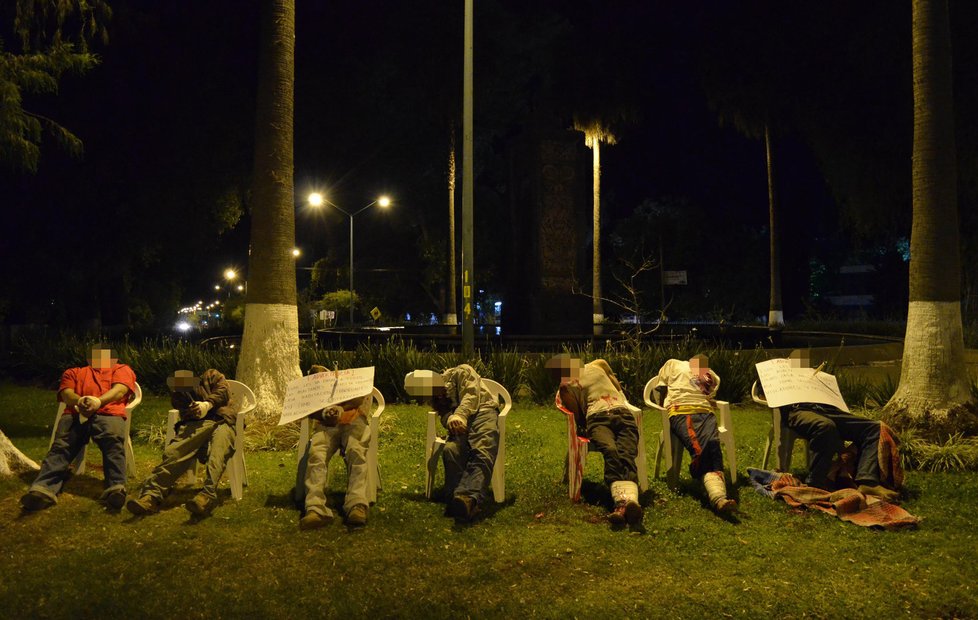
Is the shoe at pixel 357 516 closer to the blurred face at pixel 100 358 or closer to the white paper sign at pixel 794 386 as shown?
the blurred face at pixel 100 358

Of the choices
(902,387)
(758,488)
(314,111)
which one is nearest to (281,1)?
(758,488)

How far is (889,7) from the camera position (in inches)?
837

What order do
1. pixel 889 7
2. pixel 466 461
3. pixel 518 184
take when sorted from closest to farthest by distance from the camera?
pixel 466 461 → pixel 518 184 → pixel 889 7

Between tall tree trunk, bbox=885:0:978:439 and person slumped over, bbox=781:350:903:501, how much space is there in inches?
92.5

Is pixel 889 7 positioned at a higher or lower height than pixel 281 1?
higher

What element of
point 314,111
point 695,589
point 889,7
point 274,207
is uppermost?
point 889,7

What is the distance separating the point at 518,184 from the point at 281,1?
9.82 meters

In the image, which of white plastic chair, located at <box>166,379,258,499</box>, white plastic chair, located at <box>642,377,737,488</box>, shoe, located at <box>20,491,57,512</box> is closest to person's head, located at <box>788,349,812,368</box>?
white plastic chair, located at <box>642,377,737,488</box>

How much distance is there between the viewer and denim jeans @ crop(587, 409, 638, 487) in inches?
218

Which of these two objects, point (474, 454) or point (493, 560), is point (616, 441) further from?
point (493, 560)

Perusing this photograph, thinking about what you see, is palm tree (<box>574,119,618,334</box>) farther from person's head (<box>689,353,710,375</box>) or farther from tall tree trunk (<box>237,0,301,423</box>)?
person's head (<box>689,353,710,375</box>)

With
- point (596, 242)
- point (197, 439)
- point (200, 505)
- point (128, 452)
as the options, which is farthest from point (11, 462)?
point (596, 242)

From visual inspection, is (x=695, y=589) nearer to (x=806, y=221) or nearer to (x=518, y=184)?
(x=518, y=184)

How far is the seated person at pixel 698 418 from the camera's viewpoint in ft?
18.8
